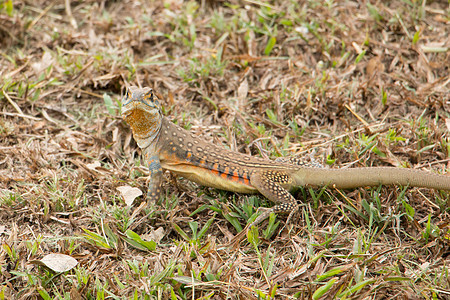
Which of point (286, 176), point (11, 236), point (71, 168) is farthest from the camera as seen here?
point (71, 168)

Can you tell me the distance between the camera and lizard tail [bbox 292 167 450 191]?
4.43 m

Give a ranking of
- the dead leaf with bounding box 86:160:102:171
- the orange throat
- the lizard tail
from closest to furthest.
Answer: the lizard tail < the orange throat < the dead leaf with bounding box 86:160:102:171

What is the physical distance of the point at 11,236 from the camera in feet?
14.9

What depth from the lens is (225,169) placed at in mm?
4898

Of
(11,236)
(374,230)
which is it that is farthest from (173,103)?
(374,230)

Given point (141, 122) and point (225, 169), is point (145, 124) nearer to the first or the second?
point (141, 122)

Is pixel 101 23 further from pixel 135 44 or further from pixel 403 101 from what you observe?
pixel 403 101

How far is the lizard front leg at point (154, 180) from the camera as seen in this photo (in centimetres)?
493

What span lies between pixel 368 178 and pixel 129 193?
2.61 meters

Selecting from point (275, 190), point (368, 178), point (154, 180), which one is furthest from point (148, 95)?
point (368, 178)

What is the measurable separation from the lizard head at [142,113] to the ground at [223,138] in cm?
67

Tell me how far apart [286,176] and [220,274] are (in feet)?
4.38

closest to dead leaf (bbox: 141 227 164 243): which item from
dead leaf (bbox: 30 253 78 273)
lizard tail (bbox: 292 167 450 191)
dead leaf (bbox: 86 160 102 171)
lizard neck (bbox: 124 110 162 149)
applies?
dead leaf (bbox: 30 253 78 273)

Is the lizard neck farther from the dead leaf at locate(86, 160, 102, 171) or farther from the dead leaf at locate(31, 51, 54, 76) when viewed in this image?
the dead leaf at locate(31, 51, 54, 76)
